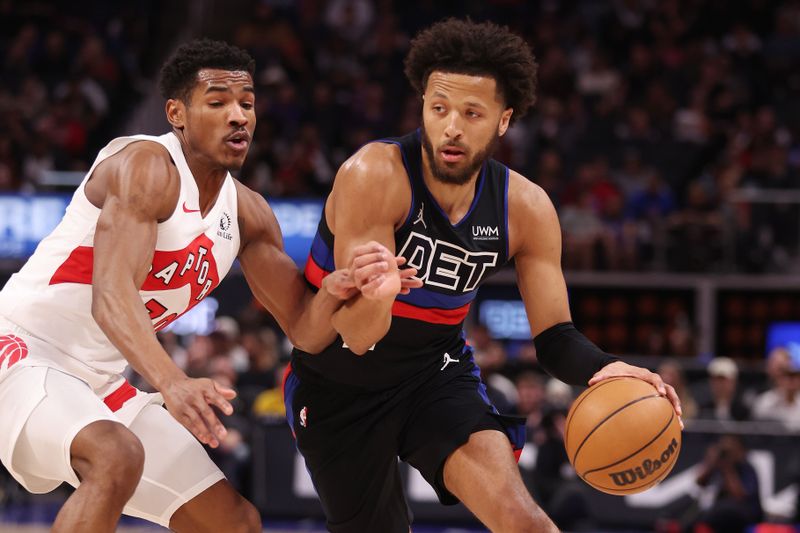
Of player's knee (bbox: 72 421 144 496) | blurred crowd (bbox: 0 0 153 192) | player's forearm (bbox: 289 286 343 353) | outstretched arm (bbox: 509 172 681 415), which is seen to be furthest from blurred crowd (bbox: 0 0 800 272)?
player's knee (bbox: 72 421 144 496)

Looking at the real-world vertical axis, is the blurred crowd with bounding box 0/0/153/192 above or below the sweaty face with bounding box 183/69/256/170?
below

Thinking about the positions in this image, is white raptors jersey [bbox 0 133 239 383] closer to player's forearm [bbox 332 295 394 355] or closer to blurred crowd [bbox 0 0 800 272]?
player's forearm [bbox 332 295 394 355]

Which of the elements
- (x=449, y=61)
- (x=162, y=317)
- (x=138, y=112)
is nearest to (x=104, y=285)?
(x=162, y=317)

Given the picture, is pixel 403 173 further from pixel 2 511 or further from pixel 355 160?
pixel 2 511

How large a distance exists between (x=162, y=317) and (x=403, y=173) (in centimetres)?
123

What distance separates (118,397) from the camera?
5148mm

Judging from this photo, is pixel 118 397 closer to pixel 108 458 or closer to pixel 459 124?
pixel 108 458

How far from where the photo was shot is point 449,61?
17.1 feet

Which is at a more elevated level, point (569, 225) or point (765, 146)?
point (765, 146)

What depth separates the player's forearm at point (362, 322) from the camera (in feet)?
15.8

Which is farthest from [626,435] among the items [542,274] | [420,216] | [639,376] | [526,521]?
[420,216]

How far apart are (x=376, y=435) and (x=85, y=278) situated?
144cm

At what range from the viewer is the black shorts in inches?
207

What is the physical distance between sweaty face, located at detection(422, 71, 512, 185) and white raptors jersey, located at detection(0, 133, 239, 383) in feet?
3.38
